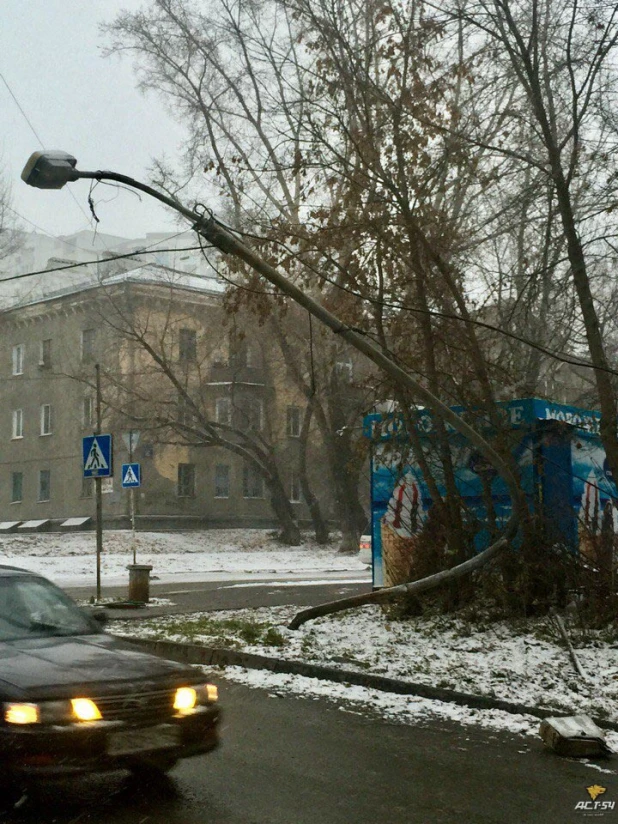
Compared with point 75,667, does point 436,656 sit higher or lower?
lower

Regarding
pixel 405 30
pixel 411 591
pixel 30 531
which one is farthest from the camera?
pixel 30 531

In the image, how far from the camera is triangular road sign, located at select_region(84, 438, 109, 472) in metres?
17.6

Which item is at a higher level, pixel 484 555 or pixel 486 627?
pixel 484 555

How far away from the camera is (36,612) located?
661 centimetres

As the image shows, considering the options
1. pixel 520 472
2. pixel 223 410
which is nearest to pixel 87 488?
pixel 223 410

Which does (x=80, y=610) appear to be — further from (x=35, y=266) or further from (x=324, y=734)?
→ (x=35, y=266)

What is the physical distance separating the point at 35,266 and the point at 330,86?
6168cm

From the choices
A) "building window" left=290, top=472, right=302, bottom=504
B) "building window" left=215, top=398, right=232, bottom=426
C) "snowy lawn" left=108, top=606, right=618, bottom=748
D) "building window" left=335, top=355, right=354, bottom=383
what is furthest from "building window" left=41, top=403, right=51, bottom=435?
"snowy lawn" left=108, top=606, right=618, bottom=748

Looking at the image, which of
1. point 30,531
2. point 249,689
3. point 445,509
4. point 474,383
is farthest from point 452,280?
point 30,531

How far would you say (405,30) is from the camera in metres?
13.0

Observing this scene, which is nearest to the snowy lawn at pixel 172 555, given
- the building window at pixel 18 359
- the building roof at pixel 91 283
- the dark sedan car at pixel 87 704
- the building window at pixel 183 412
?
the building window at pixel 183 412

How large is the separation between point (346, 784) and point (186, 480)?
45.6 metres

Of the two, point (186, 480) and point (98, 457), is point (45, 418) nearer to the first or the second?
point (186, 480)

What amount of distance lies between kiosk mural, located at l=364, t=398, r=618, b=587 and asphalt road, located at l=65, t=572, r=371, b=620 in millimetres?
3496
